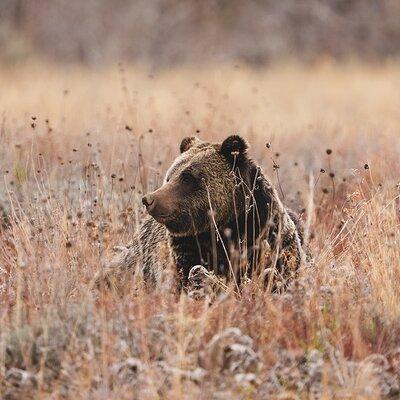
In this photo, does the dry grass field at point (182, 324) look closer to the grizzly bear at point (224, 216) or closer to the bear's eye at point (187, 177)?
the grizzly bear at point (224, 216)

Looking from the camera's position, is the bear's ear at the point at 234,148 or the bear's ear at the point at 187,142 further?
the bear's ear at the point at 187,142

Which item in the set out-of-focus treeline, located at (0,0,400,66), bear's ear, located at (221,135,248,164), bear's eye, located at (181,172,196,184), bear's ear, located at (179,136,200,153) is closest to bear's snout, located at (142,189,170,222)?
bear's eye, located at (181,172,196,184)

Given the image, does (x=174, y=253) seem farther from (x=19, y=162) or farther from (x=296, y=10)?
(x=296, y=10)

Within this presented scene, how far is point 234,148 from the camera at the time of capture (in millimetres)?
6000

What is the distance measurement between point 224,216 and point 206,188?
22 centimetres

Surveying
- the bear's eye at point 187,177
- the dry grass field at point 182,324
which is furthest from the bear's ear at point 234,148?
the dry grass field at point 182,324

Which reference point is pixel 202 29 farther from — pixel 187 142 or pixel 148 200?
pixel 148 200

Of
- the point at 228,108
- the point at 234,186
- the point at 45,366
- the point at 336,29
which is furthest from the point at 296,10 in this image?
the point at 45,366

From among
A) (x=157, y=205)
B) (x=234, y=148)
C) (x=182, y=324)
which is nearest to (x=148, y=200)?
(x=157, y=205)

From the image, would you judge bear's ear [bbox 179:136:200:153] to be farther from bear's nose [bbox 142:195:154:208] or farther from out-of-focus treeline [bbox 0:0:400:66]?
out-of-focus treeline [bbox 0:0:400:66]

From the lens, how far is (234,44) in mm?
24859

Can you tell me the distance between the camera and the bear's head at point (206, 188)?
574cm

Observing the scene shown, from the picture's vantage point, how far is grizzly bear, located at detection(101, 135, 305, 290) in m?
5.79

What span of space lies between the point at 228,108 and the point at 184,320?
9.30 meters
